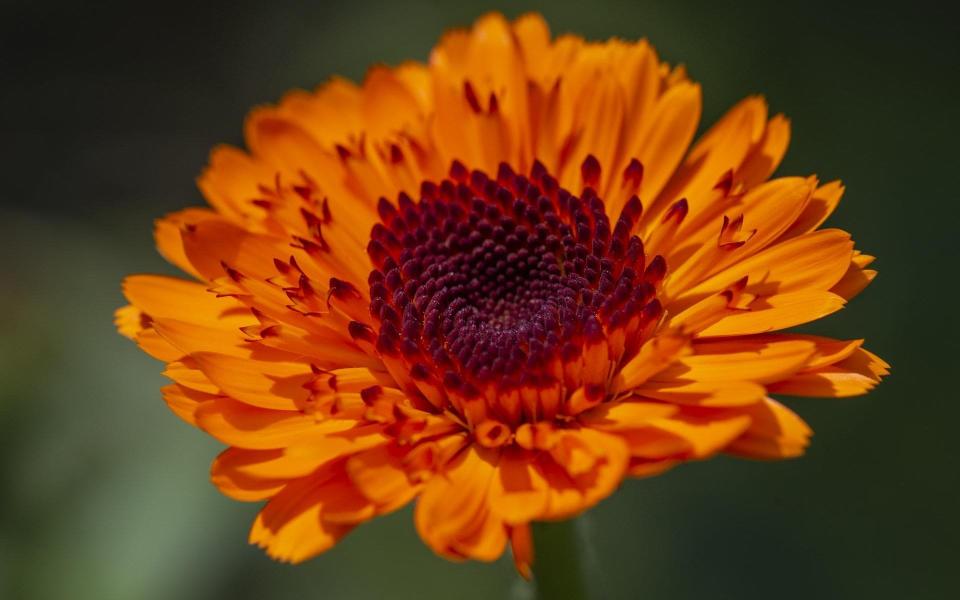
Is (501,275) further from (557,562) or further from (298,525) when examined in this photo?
(298,525)

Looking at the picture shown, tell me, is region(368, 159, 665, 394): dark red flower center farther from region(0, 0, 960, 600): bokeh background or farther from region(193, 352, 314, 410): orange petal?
region(0, 0, 960, 600): bokeh background

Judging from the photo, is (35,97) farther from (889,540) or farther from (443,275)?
(889,540)

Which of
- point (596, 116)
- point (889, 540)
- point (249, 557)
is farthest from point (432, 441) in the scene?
point (889, 540)

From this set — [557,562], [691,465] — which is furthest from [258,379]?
[691,465]

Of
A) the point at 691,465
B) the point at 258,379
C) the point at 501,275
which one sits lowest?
the point at 691,465

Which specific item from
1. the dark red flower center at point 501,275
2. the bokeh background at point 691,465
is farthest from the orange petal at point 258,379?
the bokeh background at point 691,465
